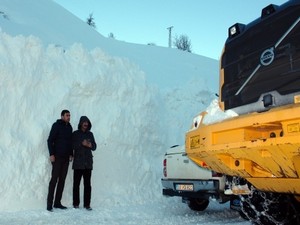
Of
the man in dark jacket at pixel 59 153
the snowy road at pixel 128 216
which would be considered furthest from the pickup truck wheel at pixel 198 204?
the man in dark jacket at pixel 59 153

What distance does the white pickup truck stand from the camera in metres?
7.94

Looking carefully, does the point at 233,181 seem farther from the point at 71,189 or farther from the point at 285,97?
the point at 71,189

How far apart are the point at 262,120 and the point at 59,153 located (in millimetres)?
5642

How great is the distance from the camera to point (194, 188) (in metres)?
8.23

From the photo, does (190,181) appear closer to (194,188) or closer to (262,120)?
(194,188)

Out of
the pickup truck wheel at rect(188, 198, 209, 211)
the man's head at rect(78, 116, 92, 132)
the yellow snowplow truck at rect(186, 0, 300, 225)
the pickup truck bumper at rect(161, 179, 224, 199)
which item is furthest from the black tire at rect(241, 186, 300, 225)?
the man's head at rect(78, 116, 92, 132)

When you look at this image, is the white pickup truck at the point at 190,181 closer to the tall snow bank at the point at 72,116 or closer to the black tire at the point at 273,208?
the black tire at the point at 273,208

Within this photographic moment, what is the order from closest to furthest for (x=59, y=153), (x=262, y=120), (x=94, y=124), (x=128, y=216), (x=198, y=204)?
1. (x=262, y=120)
2. (x=128, y=216)
3. (x=59, y=153)
4. (x=198, y=204)
5. (x=94, y=124)

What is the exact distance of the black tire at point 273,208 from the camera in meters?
5.54

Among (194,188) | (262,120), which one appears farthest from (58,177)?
Answer: (262,120)

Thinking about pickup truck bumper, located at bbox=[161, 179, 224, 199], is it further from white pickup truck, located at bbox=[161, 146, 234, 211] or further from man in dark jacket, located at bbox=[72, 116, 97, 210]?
man in dark jacket, located at bbox=[72, 116, 97, 210]

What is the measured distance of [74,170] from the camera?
9.54 m

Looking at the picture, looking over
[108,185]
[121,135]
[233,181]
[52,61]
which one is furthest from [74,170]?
[233,181]

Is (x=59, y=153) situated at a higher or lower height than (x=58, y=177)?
higher
